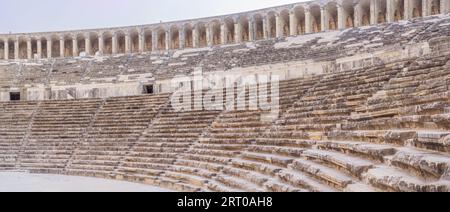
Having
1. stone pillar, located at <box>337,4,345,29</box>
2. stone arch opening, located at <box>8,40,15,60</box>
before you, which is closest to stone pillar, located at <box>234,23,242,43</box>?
stone pillar, located at <box>337,4,345,29</box>

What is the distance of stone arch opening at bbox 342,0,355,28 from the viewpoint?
928 inches

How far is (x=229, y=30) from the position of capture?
27562mm

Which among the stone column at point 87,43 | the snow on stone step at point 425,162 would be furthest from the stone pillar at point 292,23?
the snow on stone step at point 425,162

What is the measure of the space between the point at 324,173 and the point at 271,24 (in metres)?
20.7

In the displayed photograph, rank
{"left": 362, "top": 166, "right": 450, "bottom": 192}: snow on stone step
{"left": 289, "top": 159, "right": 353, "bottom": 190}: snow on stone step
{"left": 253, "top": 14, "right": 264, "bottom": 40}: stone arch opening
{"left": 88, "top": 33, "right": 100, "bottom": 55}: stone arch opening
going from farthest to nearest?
{"left": 88, "top": 33, "right": 100, "bottom": 55}: stone arch opening, {"left": 253, "top": 14, "right": 264, "bottom": 40}: stone arch opening, {"left": 289, "top": 159, "right": 353, "bottom": 190}: snow on stone step, {"left": 362, "top": 166, "right": 450, "bottom": 192}: snow on stone step

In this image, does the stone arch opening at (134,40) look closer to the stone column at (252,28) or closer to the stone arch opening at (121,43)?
the stone arch opening at (121,43)

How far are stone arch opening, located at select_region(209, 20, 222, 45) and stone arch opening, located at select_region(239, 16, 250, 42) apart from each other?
141cm

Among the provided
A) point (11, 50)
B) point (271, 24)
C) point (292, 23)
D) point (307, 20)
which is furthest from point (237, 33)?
point (11, 50)

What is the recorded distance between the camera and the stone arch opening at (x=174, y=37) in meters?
28.2

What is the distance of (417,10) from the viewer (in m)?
22.8

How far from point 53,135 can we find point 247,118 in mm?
8425

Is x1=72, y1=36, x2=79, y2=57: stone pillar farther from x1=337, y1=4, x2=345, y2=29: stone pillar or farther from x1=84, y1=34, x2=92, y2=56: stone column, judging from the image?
x1=337, y1=4, x2=345, y2=29: stone pillar
